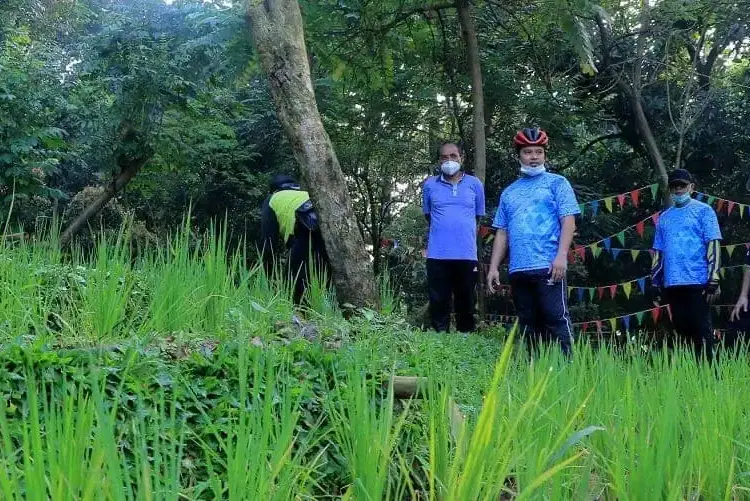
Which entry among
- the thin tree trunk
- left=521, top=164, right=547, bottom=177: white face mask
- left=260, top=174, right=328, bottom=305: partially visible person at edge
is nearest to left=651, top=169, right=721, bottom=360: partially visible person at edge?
left=521, top=164, right=547, bottom=177: white face mask

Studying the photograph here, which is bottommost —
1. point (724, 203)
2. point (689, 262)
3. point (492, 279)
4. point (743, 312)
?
point (743, 312)

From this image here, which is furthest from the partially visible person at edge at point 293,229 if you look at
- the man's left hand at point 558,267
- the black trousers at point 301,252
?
the man's left hand at point 558,267

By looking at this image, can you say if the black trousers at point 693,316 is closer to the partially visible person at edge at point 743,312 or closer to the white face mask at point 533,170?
the partially visible person at edge at point 743,312

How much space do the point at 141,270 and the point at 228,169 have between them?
8.96 metres

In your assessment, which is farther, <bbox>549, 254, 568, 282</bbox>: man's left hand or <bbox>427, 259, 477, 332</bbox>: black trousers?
<bbox>427, 259, 477, 332</bbox>: black trousers

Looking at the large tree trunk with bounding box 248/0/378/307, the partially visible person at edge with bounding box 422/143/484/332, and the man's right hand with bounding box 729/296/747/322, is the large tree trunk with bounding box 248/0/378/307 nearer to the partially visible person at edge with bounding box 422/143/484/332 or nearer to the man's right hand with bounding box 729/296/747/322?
the partially visible person at edge with bounding box 422/143/484/332

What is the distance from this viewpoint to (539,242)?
4.30 m

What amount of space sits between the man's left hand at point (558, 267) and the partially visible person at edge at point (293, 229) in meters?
1.88

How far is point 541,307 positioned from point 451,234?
4.47 ft

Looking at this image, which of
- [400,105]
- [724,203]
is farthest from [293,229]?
Answer: [724,203]

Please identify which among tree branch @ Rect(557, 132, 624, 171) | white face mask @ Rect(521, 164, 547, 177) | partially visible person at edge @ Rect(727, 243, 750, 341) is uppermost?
tree branch @ Rect(557, 132, 624, 171)

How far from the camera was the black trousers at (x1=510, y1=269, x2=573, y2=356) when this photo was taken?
4.23 m

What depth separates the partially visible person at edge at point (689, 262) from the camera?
5.00m

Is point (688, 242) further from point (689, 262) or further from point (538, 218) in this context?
point (538, 218)
